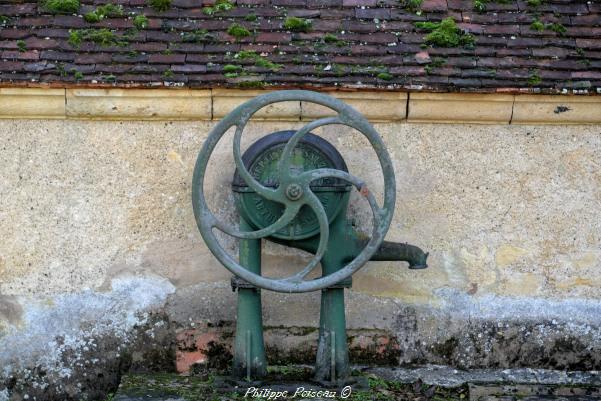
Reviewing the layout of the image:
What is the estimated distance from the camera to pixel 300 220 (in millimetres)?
5035

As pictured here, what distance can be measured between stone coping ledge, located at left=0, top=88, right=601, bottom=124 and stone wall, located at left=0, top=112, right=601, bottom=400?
75 millimetres

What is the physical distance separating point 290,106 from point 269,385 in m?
1.54

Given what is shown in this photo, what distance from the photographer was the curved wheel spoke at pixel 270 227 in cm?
478

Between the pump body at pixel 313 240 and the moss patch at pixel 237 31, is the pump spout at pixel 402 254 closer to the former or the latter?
the pump body at pixel 313 240

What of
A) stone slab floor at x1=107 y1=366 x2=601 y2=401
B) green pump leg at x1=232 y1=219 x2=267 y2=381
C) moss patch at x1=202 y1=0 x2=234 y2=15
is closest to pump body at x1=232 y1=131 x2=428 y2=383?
green pump leg at x1=232 y1=219 x2=267 y2=381

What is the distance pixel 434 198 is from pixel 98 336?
209 cm

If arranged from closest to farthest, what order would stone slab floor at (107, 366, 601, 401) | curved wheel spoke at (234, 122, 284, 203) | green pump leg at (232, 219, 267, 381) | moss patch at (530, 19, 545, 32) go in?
curved wheel spoke at (234, 122, 284, 203) < stone slab floor at (107, 366, 601, 401) < green pump leg at (232, 219, 267, 381) < moss patch at (530, 19, 545, 32)

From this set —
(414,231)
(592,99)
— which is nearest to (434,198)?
(414,231)

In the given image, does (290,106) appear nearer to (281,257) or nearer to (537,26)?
(281,257)

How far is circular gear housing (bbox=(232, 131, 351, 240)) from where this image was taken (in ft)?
16.5

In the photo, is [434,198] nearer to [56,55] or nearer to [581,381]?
[581,381]

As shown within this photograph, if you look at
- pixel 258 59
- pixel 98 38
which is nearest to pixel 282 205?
pixel 258 59

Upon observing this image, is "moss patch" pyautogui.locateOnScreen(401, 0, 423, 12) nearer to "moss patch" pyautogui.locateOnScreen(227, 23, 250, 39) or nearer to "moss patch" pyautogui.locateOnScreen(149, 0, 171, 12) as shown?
"moss patch" pyautogui.locateOnScreen(227, 23, 250, 39)

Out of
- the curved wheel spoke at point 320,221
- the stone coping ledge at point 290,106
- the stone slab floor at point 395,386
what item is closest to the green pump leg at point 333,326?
the stone slab floor at point 395,386
